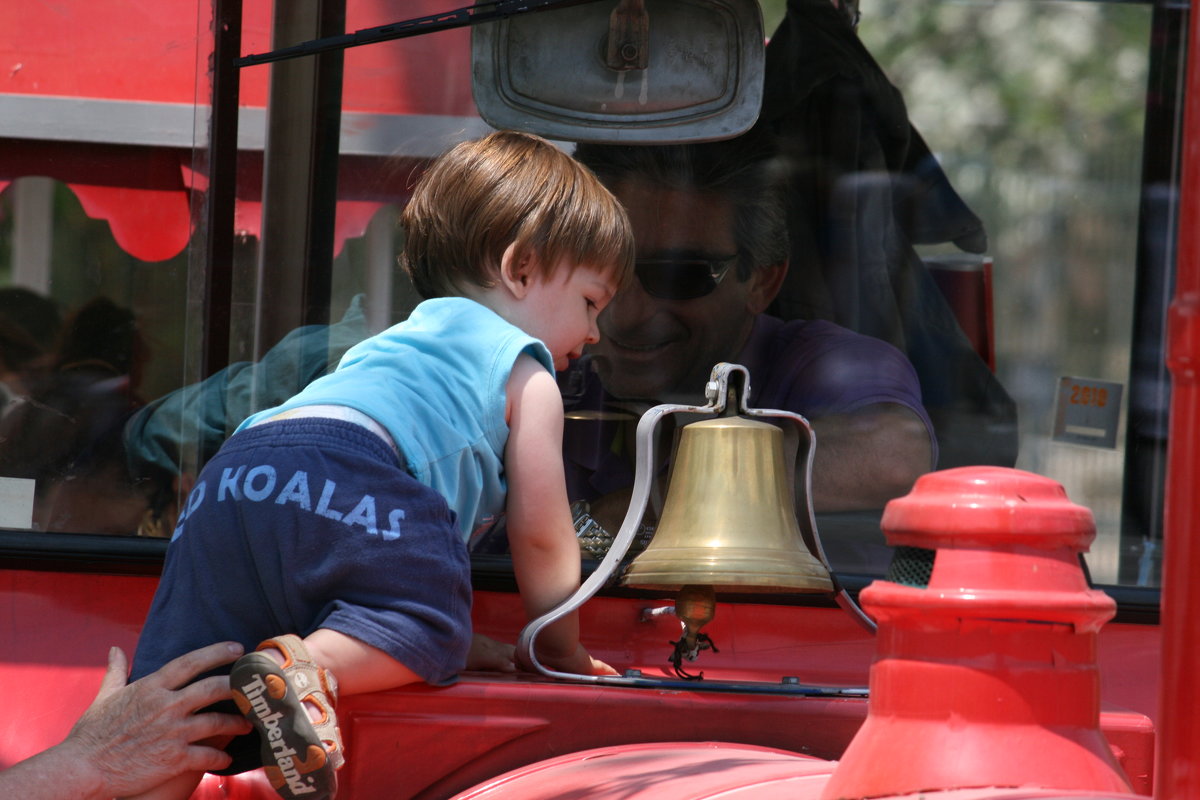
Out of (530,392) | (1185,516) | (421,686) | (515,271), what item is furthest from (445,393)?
(1185,516)

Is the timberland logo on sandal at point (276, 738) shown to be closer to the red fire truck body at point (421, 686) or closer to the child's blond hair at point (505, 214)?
the red fire truck body at point (421, 686)

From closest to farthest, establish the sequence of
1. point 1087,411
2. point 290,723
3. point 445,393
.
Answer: point 290,723, point 445,393, point 1087,411

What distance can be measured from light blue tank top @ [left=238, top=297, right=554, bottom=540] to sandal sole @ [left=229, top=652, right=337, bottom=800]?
34 cm

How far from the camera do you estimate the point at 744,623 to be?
1.72 m

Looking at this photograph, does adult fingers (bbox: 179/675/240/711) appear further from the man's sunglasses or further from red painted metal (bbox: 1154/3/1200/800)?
red painted metal (bbox: 1154/3/1200/800)

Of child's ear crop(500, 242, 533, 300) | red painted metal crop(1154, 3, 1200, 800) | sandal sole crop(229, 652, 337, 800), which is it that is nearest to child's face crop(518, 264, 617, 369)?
child's ear crop(500, 242, 533, 300)

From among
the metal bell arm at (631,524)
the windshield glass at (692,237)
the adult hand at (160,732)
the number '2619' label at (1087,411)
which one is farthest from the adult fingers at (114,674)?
the number '2619' label at (1087,411)

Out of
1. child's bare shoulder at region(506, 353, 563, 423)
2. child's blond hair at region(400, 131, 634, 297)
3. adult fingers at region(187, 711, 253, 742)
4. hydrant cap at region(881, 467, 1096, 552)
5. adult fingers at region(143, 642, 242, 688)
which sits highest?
child's blond hair at region(400, 131, 634, 297)

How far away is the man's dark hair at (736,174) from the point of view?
1888mm

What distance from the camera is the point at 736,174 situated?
1.94m

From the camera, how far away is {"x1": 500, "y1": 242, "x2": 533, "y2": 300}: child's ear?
1745mm

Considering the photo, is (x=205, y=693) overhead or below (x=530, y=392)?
below

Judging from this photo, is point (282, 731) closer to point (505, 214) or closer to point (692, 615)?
point (692, 615)

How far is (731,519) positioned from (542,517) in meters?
0.23
